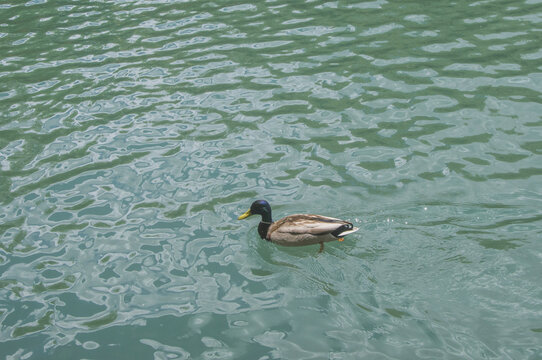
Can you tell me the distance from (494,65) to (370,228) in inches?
210

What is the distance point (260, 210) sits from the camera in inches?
335

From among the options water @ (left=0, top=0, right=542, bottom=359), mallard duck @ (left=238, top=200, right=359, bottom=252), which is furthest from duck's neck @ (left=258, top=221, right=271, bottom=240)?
water @ (left=0, top=0, right=542, bottom=359)

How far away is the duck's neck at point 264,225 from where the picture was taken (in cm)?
848

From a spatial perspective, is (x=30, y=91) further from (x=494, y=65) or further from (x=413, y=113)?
(x=494, y=65)

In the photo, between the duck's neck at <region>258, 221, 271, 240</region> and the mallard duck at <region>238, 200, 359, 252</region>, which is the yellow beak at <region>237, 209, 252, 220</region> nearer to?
the mallard duck at <region>238, 200, 359, 252</region>

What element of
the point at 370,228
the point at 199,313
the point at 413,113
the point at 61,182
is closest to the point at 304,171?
the point at 370,228

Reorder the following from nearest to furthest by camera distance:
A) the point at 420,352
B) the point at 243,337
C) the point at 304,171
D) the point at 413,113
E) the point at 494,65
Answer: the point at 420,352, the point at 243,337, the point at 304,171, the point at 413,113, the point at 494,65

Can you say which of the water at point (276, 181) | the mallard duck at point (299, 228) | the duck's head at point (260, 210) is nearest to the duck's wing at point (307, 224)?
the mallard duck at point (299, 228)

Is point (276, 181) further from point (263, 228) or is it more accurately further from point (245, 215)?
point (263, 228)

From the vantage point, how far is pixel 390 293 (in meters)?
7.07

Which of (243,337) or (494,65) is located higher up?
(494,65)

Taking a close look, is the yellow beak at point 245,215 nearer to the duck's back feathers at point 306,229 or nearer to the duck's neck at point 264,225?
the duck's neck at point 264,225

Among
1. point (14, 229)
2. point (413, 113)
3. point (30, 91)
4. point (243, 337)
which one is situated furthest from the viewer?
point (30, 91)

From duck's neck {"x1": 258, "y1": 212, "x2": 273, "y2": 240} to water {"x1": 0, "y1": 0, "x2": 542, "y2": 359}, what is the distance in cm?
17
